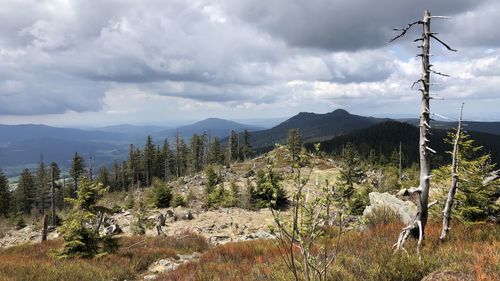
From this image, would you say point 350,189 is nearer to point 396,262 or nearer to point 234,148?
point 396,262

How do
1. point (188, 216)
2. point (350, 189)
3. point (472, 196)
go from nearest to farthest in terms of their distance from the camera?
point (350, 189) < point (472, 196) < point (188, 216)

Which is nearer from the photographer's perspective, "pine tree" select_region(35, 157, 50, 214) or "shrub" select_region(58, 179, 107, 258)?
"shrub" select_region(58, 179, 107, 258)

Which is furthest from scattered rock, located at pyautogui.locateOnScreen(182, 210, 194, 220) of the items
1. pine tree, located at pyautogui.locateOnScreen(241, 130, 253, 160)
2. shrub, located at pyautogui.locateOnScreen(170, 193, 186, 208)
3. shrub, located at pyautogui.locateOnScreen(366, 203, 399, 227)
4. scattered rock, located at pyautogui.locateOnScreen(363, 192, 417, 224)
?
pine tree, located at pyautogui.locateOnScreen(241, 130, 253, 160)

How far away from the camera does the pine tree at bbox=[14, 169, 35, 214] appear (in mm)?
74562

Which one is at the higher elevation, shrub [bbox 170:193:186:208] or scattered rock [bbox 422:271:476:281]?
scattered rock [bbox 422:271:476:281]

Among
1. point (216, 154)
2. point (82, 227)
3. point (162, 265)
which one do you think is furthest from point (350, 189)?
point (216, 154)

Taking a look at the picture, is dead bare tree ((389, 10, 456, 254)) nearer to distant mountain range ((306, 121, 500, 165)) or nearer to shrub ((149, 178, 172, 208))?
shrub ((149, 178, 172, 208))

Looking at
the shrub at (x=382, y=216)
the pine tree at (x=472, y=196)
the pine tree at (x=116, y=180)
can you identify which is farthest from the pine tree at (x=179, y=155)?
the pine tree at (x=472, y=196)

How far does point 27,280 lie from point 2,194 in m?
69.3

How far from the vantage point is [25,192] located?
2936 inches

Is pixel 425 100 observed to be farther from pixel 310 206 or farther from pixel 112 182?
pixel 112 182

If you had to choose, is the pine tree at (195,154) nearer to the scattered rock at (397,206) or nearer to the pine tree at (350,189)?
the pine tree at (350,189)

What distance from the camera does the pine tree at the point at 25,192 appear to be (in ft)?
245

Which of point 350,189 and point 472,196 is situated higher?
point 350,189
